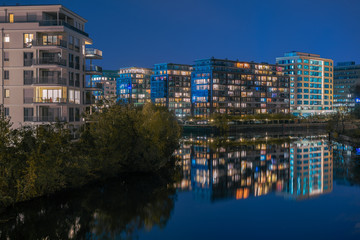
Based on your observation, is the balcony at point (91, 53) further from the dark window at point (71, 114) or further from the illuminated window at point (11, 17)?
the illuminated window at point (11, 17)

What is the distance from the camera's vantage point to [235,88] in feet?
572

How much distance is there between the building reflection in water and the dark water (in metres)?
0.11

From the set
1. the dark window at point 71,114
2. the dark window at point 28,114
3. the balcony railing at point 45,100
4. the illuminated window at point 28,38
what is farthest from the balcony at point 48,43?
the dark window at point 71,114

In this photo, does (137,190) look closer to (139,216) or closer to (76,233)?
(139,216)

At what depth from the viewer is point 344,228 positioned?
26953 millimetres

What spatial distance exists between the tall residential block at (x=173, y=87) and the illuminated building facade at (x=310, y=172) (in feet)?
373

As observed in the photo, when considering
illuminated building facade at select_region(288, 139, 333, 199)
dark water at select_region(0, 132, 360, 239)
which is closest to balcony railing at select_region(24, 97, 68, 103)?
dark water at select_region(0, 132, 360, 239)

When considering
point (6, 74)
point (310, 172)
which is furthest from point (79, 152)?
point (310, 172)

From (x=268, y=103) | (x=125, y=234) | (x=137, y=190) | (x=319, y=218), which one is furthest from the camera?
(x=268, y=103)

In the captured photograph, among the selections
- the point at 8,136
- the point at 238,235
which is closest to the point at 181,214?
the point at 238,235

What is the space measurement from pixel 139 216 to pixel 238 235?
7930mm

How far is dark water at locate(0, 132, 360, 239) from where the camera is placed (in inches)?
1032

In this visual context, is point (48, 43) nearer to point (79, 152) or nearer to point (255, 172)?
point (79, 152)

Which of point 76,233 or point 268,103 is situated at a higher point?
point 268,103
